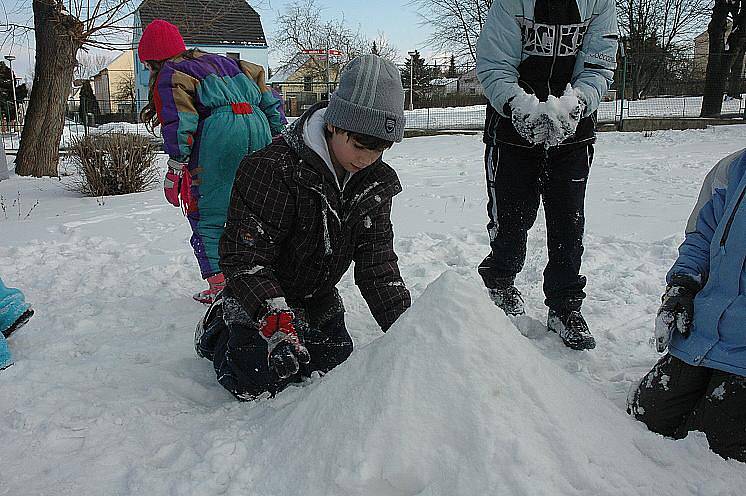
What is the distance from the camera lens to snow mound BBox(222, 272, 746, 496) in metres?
1.42

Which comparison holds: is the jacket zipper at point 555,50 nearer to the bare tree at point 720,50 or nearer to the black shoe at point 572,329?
the black shoe at point 572,329

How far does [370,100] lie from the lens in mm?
1966

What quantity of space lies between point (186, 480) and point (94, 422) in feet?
1.89

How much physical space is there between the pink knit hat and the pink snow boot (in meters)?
1.14

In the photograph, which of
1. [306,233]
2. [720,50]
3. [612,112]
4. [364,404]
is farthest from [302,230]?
[720,50]

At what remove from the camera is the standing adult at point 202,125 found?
3.08 metres

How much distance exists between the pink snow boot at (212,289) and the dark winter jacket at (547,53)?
1558 millimetres

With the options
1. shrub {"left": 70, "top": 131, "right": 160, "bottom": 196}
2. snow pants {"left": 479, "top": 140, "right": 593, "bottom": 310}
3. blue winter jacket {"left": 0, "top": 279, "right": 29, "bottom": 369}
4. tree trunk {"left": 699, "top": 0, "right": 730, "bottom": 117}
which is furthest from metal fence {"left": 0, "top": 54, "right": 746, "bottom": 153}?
blue winter jacket {"left": 0, "top": 279, "right": 29, "bottom": 369}

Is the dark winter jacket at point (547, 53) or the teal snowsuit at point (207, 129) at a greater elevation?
the dark winter jacket at point (547, 53)

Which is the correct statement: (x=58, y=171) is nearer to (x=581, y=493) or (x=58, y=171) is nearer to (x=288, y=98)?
(x=581, y=493)

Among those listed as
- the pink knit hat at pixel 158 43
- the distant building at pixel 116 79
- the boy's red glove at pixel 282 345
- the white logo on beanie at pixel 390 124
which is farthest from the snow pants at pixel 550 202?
the distant building at pixel 116 79

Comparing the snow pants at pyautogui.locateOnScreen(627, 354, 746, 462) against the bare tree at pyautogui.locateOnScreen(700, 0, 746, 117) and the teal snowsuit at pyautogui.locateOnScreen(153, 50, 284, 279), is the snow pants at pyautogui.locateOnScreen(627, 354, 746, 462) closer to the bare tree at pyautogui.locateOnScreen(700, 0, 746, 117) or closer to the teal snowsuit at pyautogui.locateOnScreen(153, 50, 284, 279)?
the teal snowsuit at pyautogui.locateOnScreen(153, 50, 284, 279)

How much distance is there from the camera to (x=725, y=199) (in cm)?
199

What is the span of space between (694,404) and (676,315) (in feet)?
0.93
